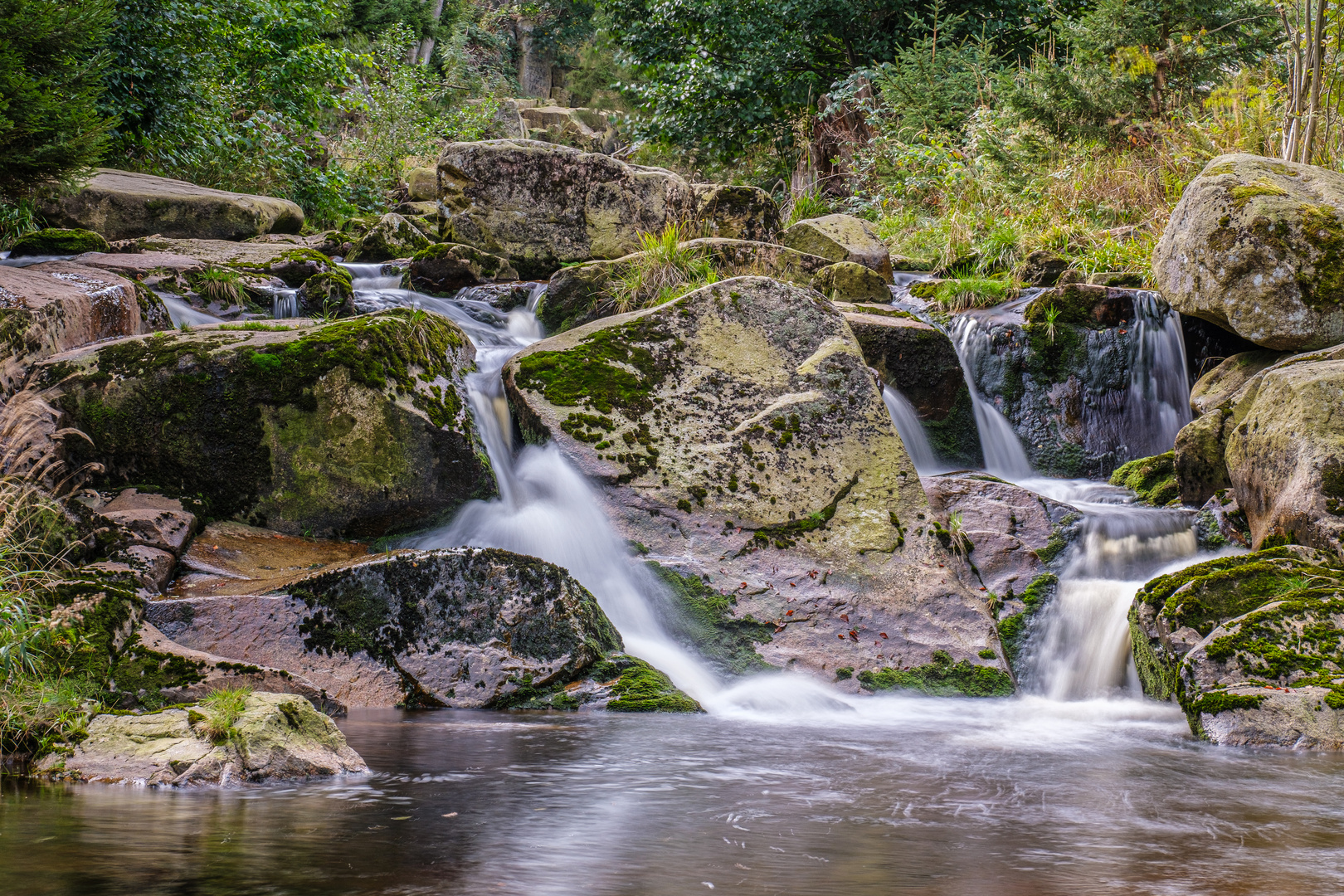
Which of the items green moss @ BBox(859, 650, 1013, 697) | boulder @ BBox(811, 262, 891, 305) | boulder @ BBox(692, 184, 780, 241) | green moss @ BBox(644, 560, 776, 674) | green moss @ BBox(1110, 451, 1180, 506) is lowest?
green moss @ BBox(859, 650, 1013, 697)

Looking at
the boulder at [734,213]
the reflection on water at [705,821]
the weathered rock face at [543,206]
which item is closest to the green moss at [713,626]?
the reflection on water at [705,821]

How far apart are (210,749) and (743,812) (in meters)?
1.83

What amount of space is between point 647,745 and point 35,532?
10.6ft

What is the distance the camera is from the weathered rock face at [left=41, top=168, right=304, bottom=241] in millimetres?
10547

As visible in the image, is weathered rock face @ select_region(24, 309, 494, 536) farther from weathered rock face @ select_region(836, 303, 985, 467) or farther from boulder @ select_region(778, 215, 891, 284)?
boulder @ select_region(778, 215, 891, 284)

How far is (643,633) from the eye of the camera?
595cm

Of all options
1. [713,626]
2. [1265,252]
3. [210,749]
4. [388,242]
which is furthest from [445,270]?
[210,749]

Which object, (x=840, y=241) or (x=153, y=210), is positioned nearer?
(x=153, y=210)

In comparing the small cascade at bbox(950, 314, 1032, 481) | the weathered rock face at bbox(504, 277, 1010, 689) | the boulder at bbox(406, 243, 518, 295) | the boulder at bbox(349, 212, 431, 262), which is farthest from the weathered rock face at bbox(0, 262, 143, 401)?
the small cascade at bbox(950, 314, 1032, 481)

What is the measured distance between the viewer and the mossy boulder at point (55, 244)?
28.6ft

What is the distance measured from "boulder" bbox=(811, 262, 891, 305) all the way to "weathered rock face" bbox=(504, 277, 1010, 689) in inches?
141

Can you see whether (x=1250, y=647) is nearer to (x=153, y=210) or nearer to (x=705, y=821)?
(x=705, y=821)

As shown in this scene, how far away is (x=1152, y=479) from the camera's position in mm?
8438

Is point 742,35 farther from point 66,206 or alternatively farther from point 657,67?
point 66,206
